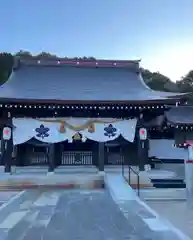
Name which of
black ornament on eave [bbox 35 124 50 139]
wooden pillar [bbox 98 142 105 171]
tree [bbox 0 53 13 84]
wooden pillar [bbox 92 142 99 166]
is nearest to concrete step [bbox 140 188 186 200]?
wooden pillar [bbox 98 142 105 171]

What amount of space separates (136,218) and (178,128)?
10.3 m

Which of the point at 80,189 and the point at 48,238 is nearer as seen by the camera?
the point at 48,238

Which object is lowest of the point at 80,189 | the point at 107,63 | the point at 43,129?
the point at 80,189

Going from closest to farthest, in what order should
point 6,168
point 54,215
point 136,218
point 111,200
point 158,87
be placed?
1. point 136,218
2. point 54,215
3. point 111,200
4. point 6,168
5. point 158,87

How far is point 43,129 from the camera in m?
12.3

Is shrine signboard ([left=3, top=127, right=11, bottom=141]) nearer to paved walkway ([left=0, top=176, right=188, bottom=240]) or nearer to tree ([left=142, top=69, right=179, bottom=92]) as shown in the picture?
paved walkway ([left=0, top=176, right=188, bottom=240])

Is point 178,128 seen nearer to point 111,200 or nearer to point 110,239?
point 111,200

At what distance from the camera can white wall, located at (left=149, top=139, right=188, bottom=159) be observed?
15.6 metres

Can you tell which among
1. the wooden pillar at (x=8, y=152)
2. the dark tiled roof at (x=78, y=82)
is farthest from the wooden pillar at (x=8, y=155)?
the dark tiled roof at (x=78, y=82)

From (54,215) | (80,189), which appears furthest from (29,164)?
(54,215)

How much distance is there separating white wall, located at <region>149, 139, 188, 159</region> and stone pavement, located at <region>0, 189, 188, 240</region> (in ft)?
24.7

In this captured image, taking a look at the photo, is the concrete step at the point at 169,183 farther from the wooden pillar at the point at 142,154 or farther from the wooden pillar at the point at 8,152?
the wooden pillar at the point at 8,152

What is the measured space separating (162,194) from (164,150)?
20.6 ft

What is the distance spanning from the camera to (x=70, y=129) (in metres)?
12.4
